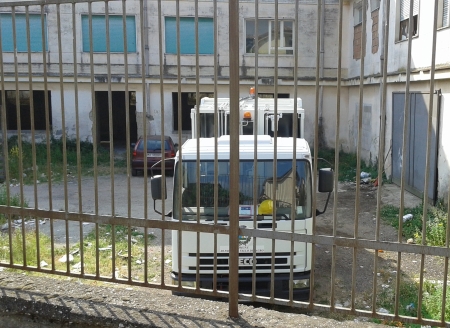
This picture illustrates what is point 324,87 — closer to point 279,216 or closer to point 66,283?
point 279,216

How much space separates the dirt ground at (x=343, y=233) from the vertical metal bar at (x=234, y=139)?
534mm

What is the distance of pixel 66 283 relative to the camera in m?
3.63

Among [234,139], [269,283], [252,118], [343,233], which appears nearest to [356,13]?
[343,233]

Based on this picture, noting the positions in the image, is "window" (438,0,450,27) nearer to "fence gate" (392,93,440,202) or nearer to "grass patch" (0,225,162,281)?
"fence gate" (392,93,440,202)

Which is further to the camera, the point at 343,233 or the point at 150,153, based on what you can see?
the point at 150,153

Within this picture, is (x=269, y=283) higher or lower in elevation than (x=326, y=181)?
lower

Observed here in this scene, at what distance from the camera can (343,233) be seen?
404 inches

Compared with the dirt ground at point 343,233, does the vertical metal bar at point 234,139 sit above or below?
above

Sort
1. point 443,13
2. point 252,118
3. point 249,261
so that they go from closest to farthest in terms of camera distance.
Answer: point 249,261 → point 252,118 → point 443,13

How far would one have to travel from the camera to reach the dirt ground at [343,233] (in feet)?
22.5

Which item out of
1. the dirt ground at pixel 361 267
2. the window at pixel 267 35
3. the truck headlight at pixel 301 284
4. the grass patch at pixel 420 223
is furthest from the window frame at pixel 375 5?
the truck headlight at pixel 301 284

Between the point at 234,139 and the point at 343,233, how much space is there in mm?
7922

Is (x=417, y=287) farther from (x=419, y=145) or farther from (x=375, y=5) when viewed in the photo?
(x=375, y=5)

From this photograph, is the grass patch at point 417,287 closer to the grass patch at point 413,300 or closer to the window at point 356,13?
the grass patch at point 413,300
